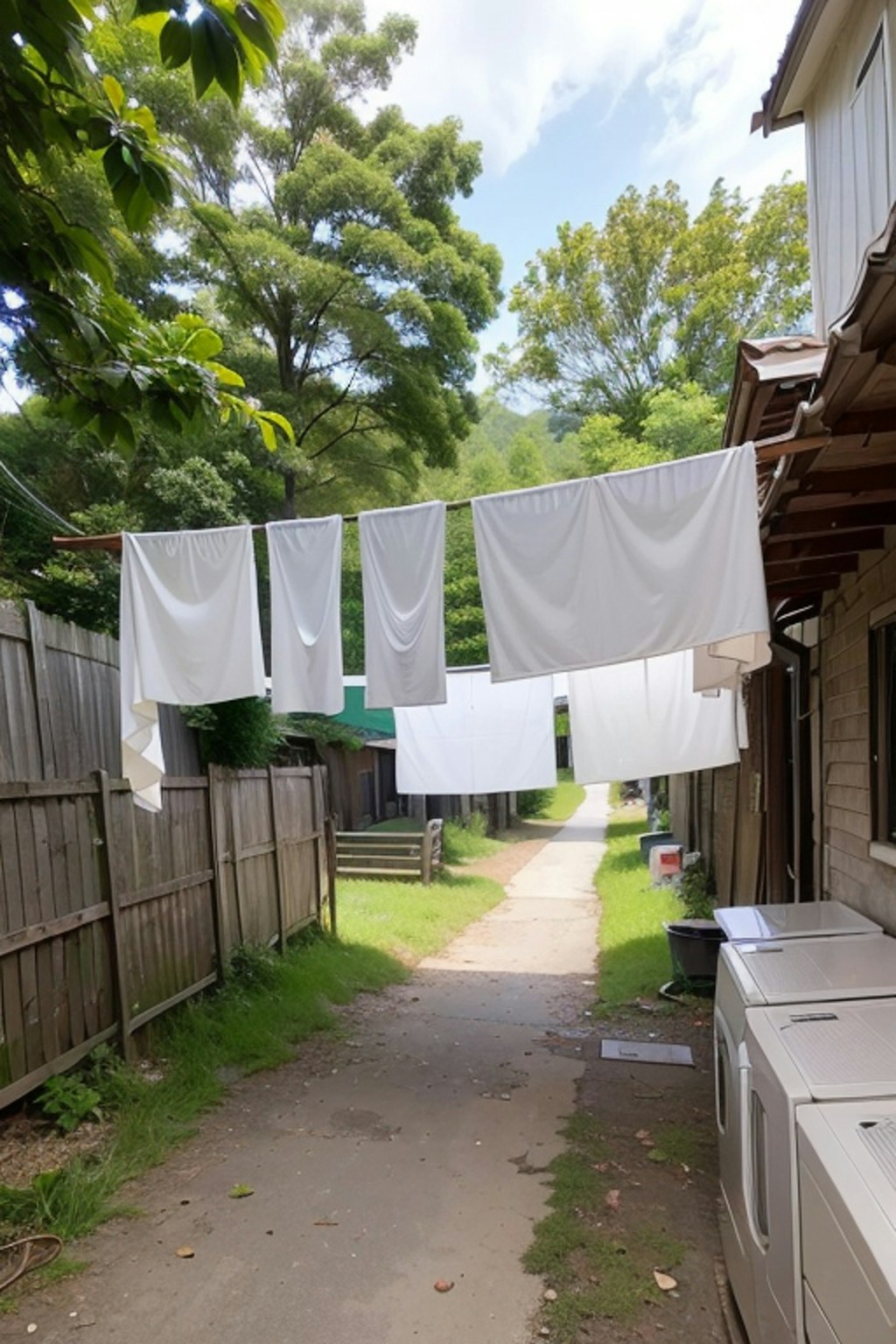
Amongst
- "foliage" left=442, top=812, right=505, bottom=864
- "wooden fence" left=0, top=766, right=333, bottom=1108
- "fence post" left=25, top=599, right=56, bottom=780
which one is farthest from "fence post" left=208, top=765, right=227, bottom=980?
"foliage" left=442, top=812, right=505, bottom=864

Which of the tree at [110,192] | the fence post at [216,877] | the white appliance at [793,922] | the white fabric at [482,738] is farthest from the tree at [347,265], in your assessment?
the white appliance at [793,922]

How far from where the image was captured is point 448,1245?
331cm

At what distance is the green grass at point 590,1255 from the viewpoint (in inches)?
112

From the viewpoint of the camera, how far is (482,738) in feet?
30.7

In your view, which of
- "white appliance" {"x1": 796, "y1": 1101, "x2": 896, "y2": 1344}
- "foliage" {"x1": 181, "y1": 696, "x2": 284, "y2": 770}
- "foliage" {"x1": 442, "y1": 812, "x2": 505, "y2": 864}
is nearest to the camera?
"white appliance" {"x1": 796, "y1": 1101, "x2": 896, "y2": 1344}

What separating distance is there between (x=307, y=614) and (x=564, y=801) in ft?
87.5

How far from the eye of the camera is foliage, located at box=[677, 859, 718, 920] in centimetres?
905

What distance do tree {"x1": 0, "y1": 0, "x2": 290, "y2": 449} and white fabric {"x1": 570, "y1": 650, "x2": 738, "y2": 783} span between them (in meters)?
5.35

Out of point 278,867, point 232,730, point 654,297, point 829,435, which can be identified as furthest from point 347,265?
point 654,297

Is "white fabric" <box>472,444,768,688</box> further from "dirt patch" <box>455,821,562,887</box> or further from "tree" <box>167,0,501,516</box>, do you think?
"dirt patch" <box>455,821,562,887</box>

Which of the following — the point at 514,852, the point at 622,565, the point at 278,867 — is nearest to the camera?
the point at 622,565

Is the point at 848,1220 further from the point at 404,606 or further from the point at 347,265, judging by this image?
the point at 347,265

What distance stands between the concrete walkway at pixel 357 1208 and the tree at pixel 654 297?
21098 millimetres

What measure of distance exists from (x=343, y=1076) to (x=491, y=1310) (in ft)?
8.41
